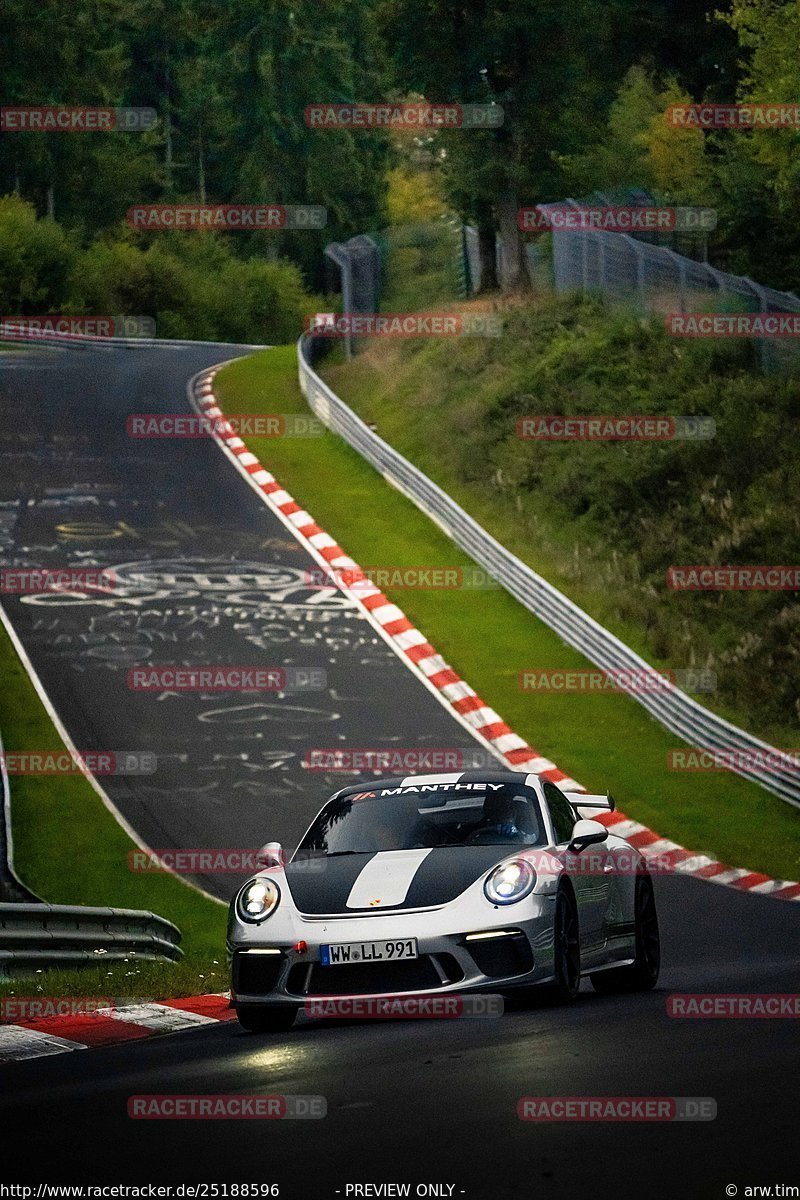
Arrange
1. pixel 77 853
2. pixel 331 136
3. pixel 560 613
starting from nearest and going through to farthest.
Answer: pixel 77 853 → pixel 560 613 → pixel 331 136

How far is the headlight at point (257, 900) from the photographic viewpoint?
9953 mm

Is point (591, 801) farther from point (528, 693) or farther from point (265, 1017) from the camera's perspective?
point (528, 693)

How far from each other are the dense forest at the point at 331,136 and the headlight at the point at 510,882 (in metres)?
30.9

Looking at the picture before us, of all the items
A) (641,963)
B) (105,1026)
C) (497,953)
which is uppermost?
(497,953)

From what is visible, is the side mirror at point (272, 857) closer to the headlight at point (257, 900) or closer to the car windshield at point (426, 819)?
the car windshield at point (426, 819)

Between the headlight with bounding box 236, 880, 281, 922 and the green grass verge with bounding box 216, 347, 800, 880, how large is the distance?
10.1m

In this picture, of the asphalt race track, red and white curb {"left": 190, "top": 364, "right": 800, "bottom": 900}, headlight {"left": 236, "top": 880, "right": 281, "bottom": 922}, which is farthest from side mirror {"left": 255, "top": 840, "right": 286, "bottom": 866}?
red and white curb {"left": 190, "top": 364, "right": 800, "bottom": 900}

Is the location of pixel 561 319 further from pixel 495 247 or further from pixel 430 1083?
pixel 430 1083

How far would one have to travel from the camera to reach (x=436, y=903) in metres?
9.63

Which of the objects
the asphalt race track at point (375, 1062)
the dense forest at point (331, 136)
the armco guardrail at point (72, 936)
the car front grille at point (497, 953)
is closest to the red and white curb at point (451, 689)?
the asphalt race track at point (375, 1062)

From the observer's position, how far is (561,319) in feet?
137

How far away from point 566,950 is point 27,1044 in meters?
2.79

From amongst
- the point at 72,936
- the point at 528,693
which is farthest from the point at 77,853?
the point at 528,693

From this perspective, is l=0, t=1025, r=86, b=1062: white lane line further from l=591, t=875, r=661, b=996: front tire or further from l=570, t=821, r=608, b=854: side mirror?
l=591, t=875, r=661, b=996: front tire
